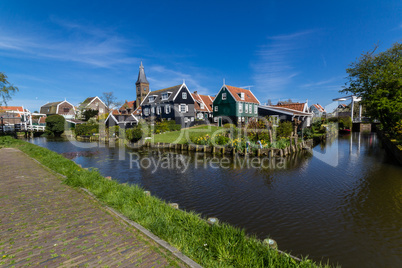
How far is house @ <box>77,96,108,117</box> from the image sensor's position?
228 ft

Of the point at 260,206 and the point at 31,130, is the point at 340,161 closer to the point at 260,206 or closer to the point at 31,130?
the point at 260,206

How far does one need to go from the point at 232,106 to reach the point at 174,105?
13435 millimetres

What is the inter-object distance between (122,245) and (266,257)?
336cm

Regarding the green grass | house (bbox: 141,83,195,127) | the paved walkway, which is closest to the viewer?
the paved walkway

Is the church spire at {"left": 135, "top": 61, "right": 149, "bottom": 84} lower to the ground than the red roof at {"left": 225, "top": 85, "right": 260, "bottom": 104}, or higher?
higher

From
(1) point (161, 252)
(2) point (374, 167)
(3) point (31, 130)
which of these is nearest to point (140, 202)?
(1) point (161, 252)

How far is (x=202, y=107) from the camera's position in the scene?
2164 inches

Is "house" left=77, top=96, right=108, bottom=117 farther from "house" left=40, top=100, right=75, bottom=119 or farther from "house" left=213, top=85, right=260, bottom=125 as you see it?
"house" left=213, top=85, right=260, bottom=125

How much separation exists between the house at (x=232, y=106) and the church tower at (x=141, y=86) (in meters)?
33.3

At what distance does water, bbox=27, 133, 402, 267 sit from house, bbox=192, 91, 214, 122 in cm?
3563

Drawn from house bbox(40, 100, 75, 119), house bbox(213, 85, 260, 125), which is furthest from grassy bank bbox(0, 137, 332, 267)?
house bbox(40, 100, 75, 119)

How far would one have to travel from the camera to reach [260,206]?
9.28 m

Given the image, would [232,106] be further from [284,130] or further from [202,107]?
[284,130]

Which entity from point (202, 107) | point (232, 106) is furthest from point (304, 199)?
A: point (202, 107)
